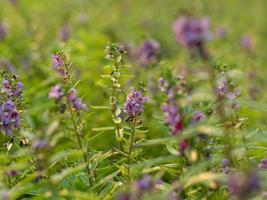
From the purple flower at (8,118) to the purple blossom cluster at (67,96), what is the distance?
12.5 inches

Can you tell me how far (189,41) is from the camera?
245 centimetres

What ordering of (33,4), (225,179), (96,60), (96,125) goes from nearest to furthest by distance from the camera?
(225,179) → (96,125) → (96,60) → (33,4)

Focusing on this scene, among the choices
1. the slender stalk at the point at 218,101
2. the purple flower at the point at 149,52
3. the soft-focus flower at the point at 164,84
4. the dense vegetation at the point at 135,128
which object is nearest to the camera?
the slender stalk at the point at 218,101

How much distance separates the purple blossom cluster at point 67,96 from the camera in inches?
122

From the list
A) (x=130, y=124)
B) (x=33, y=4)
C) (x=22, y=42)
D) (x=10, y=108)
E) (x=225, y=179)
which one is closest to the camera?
(x=225, y=179)

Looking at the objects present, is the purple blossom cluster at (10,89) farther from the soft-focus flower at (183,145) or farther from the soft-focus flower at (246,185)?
the soft-focus flower at (246,185)

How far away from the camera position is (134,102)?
3658 mm

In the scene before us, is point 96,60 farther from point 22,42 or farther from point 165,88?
point 165,88

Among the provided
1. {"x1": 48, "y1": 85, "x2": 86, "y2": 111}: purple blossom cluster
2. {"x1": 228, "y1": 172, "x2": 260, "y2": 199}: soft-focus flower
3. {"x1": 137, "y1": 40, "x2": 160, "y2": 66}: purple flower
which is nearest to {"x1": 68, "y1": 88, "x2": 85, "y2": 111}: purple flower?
{"x1": 48, "y1": 85, "x2": 86, "y2": 111}: purple blossom cluster

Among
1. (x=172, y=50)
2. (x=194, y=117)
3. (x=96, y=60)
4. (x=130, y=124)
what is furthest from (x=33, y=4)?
(x=194, y=117)

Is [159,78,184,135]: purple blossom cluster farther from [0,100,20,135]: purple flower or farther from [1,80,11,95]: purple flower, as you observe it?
[1,80,11,95]: purple flower

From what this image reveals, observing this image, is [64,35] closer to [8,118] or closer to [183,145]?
[8,118]

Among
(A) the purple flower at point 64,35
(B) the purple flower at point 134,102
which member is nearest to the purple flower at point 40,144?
(B) the purple flower at point 134,102

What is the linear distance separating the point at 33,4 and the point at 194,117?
10046 millimetres
